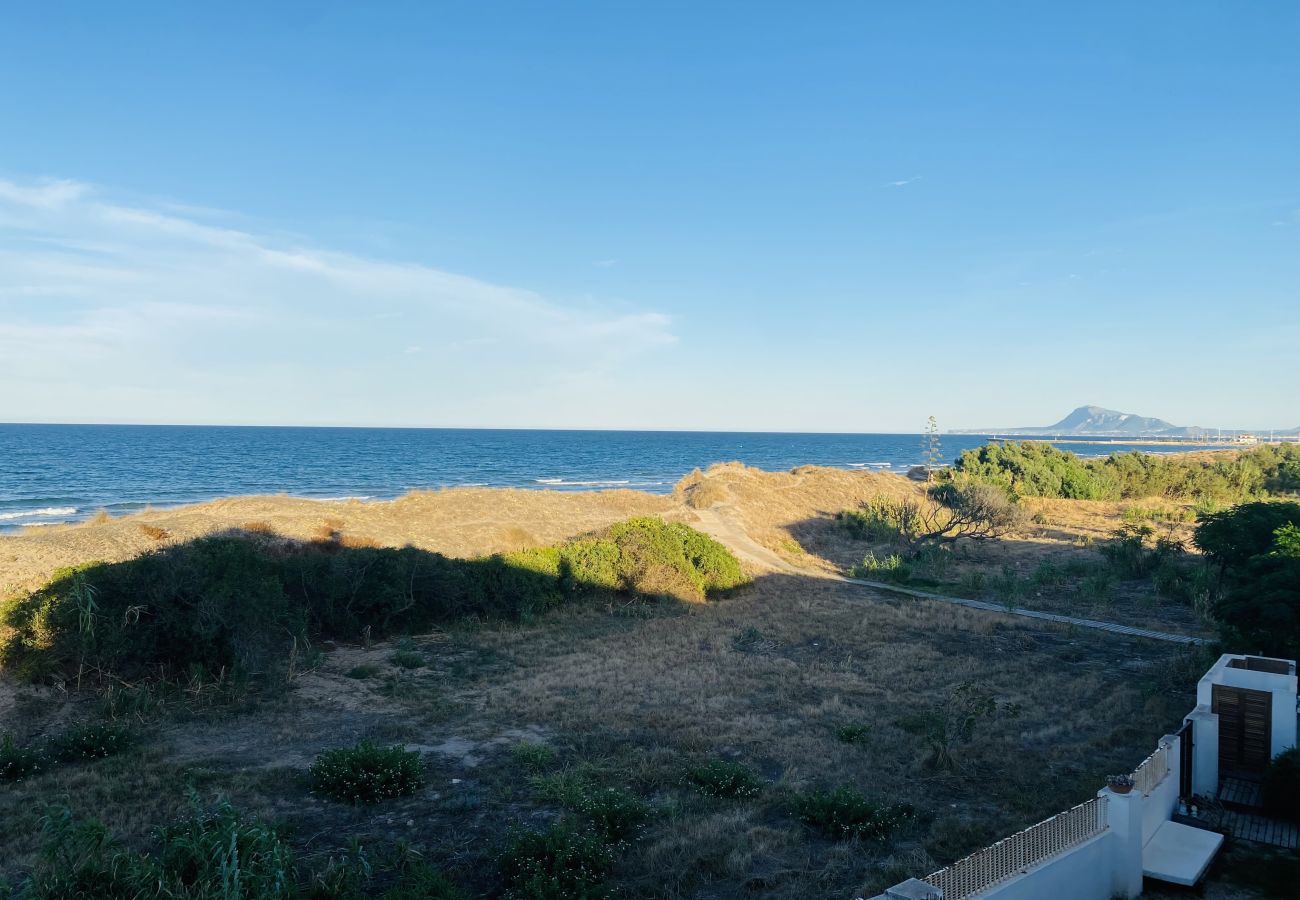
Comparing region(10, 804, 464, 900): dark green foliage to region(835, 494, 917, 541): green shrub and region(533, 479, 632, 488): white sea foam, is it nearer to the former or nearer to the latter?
region(835, 494, 917, 541): green shrub

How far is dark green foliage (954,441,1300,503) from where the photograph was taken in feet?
203

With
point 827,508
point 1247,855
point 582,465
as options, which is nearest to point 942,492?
point 827,508

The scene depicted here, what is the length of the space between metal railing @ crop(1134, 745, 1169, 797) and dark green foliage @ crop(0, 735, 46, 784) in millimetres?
15764

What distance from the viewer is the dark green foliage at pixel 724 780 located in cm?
1143

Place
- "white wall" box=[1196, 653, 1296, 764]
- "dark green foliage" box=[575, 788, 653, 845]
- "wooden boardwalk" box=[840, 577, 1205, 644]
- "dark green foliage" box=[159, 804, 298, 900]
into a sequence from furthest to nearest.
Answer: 1. "wooden boardwalk" box=[840, 577, 1205, 644]
2. "white wall" box=[1196, 653, 1296, 764]
3. "dark green foliage" box=[575, 788, 653, 845]
4. "dark green foliage" box=[159, 804, 298, 900]

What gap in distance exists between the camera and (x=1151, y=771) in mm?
10094

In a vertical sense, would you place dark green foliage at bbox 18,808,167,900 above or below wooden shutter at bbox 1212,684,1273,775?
above

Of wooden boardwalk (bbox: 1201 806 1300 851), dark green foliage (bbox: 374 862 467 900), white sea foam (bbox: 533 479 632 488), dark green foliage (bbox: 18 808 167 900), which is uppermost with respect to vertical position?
dark green foliage (bbox: 18 808 167 900)

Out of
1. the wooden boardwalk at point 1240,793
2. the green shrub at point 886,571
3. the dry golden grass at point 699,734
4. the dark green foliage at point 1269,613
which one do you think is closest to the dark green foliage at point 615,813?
the dry golden grass at point 699,734

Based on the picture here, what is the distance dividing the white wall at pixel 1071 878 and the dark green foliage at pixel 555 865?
412 cm

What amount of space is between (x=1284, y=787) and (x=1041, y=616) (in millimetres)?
14680

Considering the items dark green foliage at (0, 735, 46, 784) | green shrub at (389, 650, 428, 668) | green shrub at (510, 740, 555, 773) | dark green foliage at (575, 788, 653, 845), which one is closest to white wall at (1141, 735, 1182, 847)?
dark green foliage at (575, 788, 653, 845)

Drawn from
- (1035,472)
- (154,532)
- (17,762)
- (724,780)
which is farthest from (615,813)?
(1035,472)

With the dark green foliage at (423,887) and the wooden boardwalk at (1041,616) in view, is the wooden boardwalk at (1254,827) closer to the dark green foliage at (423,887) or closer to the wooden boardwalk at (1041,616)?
the dark green foliage at (423,887)
